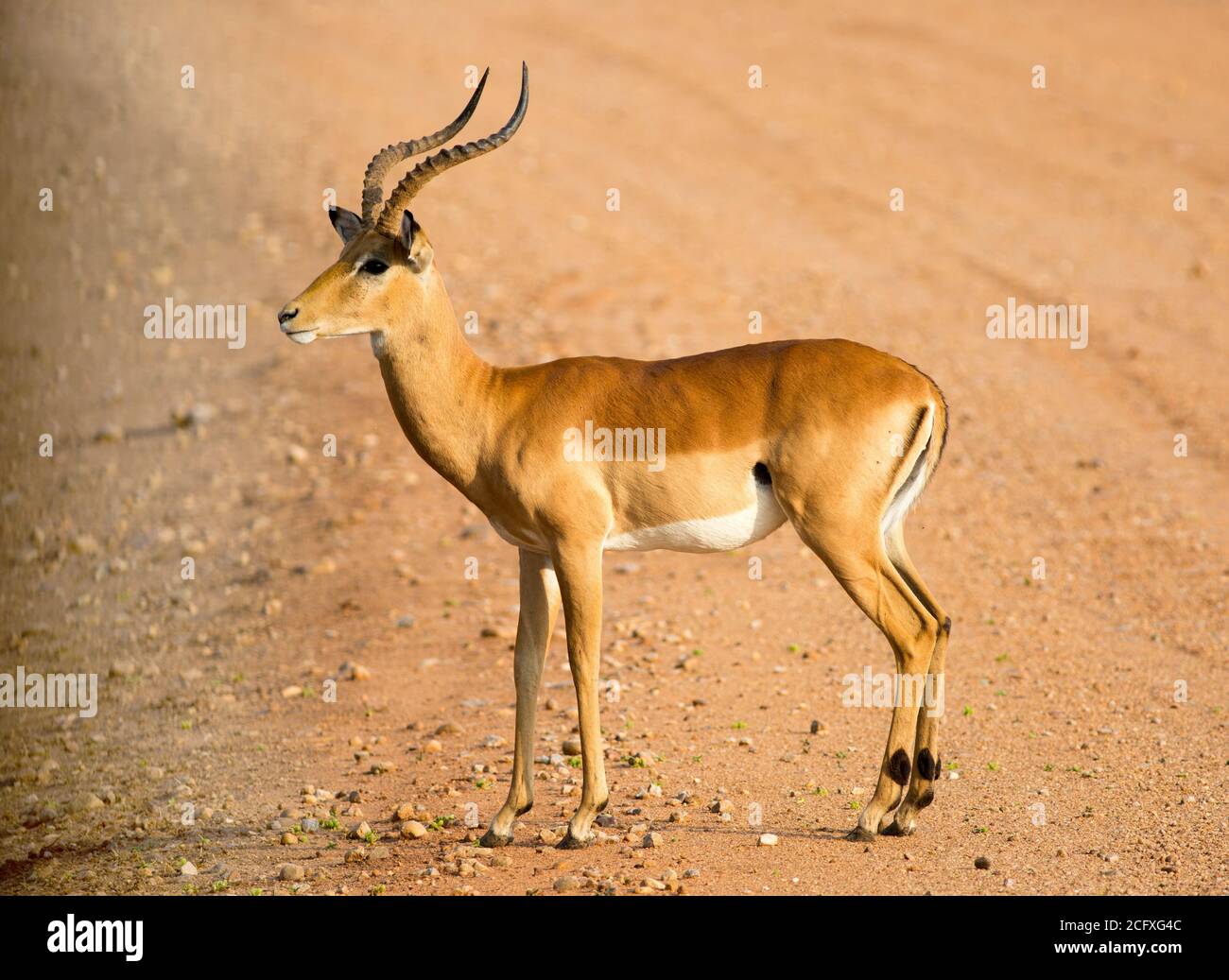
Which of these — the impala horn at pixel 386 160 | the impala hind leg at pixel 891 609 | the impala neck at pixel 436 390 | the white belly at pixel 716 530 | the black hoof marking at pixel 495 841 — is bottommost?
the black hoof marking at pixel 495 841

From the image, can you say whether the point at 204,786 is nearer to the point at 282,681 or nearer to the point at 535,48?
the point at 282,681

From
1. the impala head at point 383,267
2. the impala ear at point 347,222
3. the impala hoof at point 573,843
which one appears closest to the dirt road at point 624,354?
the impala hoof at point 573,843

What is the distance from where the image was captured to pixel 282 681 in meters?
12.1

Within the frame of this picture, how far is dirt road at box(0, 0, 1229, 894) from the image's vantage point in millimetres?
9039

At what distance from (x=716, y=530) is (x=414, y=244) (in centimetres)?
218

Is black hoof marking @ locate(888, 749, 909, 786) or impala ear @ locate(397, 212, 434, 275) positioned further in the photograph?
black hoof marking @ locate(888, 749, 909, 786)

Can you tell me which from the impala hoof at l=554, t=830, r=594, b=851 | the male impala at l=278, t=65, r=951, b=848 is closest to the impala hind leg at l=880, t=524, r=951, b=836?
the male impala at l=278, t=65, r=951, b=848

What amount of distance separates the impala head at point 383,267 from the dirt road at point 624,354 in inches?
113

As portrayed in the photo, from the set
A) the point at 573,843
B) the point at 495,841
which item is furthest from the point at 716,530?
the point at 495,841

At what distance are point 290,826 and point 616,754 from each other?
81.3 inches

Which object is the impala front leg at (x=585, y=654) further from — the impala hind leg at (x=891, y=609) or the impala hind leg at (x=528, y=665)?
the impala hind leg at (x=891, y=609)

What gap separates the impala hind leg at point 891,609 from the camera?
311 inches

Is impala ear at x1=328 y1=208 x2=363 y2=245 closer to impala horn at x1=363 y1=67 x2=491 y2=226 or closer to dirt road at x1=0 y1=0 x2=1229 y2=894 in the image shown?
impala horn at x1=363 y1=67 x2=491 y2=226

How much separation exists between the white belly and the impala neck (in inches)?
36.6
